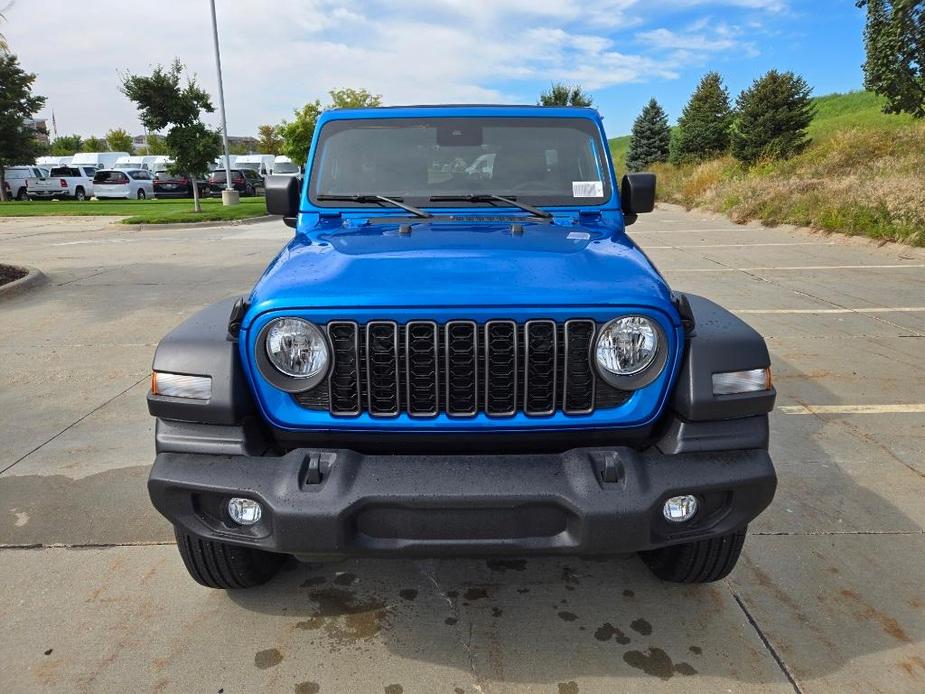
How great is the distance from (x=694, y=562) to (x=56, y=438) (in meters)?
3.90

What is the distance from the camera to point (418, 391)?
7.38 ft

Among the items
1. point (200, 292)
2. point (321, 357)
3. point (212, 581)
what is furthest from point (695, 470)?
point (200, 292)

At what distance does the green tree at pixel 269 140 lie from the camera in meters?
67.2

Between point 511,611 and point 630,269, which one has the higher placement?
point 630,269

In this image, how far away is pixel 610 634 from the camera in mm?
2525

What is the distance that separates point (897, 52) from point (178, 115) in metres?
19.9

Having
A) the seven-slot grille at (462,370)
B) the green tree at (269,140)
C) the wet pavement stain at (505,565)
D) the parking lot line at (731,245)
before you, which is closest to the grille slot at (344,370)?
the seven-slot grille at (462,370)

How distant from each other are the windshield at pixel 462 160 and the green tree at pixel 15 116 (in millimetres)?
33504

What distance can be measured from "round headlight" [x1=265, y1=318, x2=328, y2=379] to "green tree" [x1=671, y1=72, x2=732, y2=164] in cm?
3563

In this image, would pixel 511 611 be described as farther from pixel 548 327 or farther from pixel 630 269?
pixel 630 269

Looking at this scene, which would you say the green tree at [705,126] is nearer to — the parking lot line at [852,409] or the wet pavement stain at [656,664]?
the parking lot line at [852,409]

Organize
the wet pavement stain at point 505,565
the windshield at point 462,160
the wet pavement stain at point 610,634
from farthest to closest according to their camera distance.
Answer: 1. the windshield at point 462,160
2. the wet pavement stain at point 505,565
3. the wet pavement stain at point 610,634

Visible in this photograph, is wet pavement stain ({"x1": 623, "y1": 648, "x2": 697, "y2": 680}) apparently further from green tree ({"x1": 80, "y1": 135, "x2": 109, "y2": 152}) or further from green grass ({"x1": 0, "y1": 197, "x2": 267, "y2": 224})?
green tree ({"x1": 80, "y1": 135, "x2": 109, "y2": 152})

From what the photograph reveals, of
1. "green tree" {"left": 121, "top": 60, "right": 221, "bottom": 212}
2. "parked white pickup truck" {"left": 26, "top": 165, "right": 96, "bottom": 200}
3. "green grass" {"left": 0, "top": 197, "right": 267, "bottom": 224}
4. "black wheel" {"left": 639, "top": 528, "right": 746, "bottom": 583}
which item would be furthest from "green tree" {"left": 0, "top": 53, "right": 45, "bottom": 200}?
"black wheel" {"left": 639, "top": 528, "right": 746, "bottom": 583}
